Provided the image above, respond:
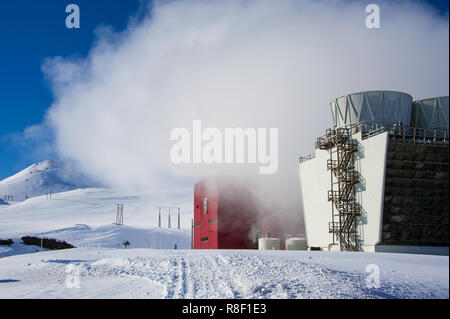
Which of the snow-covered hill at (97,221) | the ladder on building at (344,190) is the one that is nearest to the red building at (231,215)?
the ladder on building at (344,190)

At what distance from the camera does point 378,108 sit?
3481 centimetres

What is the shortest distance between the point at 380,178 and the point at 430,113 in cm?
1191

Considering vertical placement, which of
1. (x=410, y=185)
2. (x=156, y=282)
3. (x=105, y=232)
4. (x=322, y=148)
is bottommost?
(x=105, y=232)

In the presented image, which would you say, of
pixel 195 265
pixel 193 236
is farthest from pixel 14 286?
pixel 193 236

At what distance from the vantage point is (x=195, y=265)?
18.0 m

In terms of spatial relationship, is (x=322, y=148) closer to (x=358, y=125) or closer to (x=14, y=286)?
(x=358, y=125)

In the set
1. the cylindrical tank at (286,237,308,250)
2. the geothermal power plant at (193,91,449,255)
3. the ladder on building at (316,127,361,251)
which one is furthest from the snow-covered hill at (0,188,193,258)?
the ladder on building at (316,127,361,251)

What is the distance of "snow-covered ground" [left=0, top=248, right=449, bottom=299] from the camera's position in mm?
11883

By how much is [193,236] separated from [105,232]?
30077 millimetres

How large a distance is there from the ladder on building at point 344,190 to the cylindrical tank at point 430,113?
6968 millimetres

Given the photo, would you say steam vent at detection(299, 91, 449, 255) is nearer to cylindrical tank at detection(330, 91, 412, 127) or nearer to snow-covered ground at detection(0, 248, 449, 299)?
cylindrical tank at detection(330, 91, 412, 127)

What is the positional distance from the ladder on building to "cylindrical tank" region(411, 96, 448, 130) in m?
6.97

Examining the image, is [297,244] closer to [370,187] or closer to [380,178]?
[370,187]
